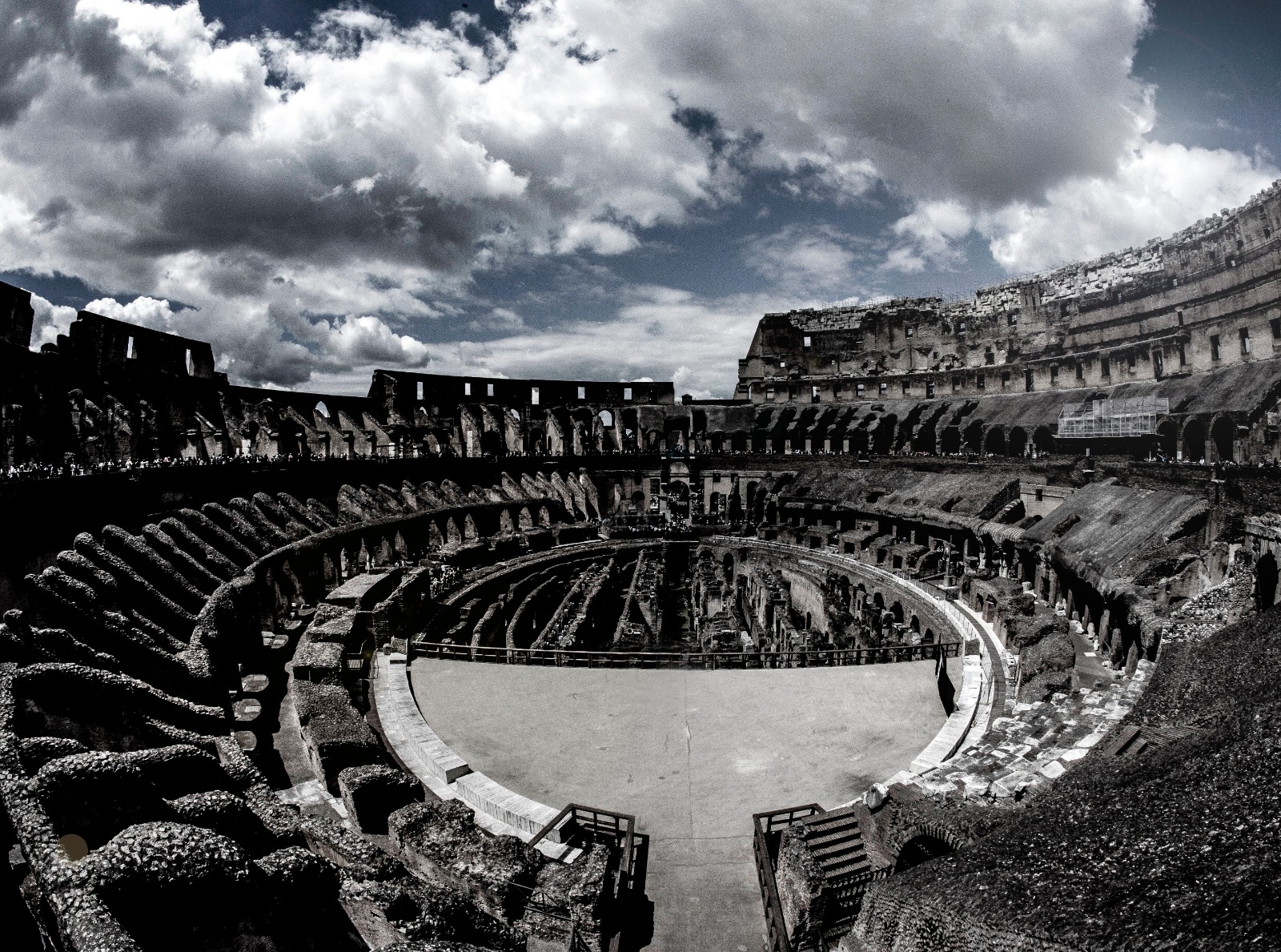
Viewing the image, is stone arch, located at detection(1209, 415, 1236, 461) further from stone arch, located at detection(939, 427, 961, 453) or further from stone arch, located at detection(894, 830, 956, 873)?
stone arch, located at detection(894, 830, 956, 873)

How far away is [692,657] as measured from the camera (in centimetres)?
2039

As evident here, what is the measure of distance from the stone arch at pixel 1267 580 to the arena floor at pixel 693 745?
25.3ft

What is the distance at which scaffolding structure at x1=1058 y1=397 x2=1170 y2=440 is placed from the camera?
33.7 meters

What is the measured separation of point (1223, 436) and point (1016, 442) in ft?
43.5

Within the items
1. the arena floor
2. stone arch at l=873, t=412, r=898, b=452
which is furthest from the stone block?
stone arch at l=873, t=412, r=898, b=452

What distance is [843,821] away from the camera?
11188mm

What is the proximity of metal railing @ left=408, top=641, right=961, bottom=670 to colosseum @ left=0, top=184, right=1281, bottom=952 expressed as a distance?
19cm

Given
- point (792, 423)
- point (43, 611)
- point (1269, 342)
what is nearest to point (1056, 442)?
point (1269, 342)

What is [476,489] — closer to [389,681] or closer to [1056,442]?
[389,681]

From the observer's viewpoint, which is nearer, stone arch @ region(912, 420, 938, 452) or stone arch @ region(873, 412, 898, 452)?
stone arch @ region(912, 420, 938, 452)

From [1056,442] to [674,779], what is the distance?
119 ft

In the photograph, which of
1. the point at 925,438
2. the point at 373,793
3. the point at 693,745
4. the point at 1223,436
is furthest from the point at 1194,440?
the point at 373,793

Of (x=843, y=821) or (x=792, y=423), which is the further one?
(x=792, y=423)

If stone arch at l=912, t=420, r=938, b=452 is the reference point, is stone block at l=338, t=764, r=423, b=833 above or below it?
below
